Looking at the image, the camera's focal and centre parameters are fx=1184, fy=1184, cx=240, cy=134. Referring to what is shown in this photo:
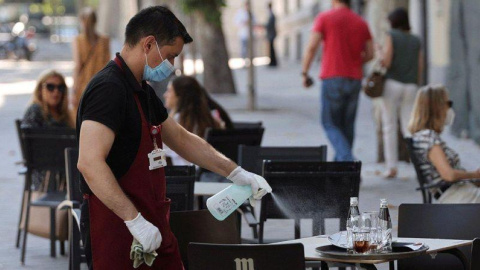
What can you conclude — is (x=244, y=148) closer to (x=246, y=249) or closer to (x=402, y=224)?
(x=402, y=224)

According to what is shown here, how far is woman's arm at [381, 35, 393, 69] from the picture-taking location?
39.5 ft

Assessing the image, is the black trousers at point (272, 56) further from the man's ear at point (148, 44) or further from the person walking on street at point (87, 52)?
the man's ear at point (148, 44)

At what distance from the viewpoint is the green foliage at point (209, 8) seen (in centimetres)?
2194

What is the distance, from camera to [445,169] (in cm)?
816

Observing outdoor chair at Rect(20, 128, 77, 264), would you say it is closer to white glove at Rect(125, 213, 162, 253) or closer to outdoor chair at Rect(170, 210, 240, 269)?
outdoor chair at Rect(170, 210, 240, 269)

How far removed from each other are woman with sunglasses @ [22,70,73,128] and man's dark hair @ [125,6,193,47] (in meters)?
4.73

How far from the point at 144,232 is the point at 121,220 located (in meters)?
0.18

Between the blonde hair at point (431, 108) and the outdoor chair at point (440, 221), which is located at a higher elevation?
the blonde hair at point (431, 108)

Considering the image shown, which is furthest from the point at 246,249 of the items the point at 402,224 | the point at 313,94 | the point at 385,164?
the point at 313,94

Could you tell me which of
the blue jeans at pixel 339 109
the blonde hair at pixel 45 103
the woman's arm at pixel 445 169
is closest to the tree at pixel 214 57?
the blue jeans at pixel 339 109

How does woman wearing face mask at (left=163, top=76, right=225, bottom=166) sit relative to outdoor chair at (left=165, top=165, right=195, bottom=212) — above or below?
above

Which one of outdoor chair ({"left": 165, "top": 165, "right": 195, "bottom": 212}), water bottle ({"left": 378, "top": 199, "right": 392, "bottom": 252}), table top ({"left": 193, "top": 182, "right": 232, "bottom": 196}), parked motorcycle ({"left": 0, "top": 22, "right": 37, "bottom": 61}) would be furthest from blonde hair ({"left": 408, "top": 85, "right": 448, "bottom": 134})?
parked motorcycle ({"left": 0, "top": 22, "right": 37, "bottom": 61})

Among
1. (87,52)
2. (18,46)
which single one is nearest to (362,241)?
(87,52)

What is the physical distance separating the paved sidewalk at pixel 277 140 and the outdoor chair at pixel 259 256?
2136mm
